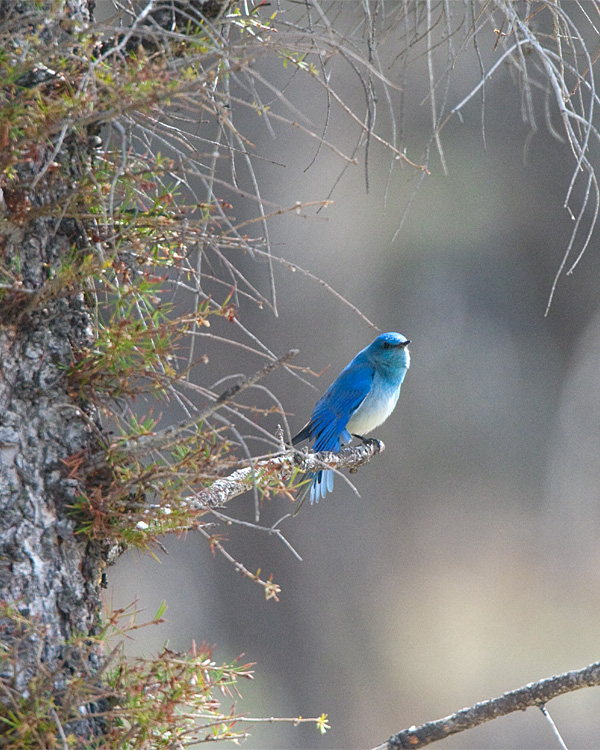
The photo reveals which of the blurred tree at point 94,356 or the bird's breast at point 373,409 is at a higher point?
the bird's breast at point 373,409

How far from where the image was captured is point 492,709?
182 centimetres

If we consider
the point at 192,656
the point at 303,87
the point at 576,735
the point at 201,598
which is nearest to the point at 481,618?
the point at 576,735

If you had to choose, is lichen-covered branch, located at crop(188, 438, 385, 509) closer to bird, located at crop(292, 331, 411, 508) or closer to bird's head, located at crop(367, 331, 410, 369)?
bird, located at crop(292, 331, 411, 508)

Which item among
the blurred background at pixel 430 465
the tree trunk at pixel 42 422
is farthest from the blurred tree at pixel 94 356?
the blurred background at pixel 430 465

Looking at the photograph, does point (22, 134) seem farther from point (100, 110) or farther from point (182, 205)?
point (182, 205)

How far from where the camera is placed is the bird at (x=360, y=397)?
391 centimetres

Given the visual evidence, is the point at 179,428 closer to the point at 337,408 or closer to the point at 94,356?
the point at 94,356

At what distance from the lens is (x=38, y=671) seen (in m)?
1.43

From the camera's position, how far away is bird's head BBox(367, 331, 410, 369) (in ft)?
13.8

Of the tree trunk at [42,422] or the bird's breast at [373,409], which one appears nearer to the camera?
the tree trunk at [42,422]

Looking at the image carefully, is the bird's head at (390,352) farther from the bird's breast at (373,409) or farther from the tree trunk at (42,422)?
the tree trunk at (42,422)

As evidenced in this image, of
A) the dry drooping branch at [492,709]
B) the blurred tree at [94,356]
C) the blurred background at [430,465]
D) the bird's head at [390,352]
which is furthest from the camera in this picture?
the blurred background at [430,465]

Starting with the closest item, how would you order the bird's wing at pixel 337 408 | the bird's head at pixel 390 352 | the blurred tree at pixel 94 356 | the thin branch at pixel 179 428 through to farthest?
the thin branch at pixel 179 428 → the blurred tree at pixel 94 356 → the bird's wing at pixel 337 408 → the bird's head at pixel 390 352

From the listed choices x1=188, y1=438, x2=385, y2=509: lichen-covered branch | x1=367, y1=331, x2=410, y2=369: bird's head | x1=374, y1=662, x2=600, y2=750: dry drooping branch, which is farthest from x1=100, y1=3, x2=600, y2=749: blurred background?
x1=374, y1=662, x2=600, y2=750: dry drooping branch
